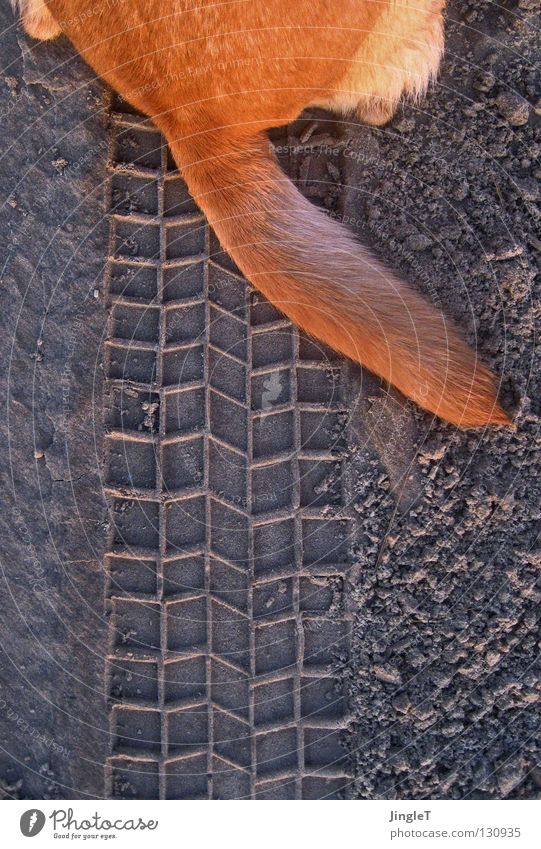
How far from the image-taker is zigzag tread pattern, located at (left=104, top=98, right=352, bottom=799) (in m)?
1.69

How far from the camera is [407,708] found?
5.36 feet

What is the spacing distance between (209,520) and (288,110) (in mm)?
1012

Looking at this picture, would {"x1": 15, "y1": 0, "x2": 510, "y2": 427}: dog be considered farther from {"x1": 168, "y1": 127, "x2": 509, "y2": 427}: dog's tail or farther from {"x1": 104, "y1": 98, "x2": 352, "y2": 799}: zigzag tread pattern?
{"x1": 104, "y1": 98, "x2": 352, "y2": 799}: zigzag tread pattern

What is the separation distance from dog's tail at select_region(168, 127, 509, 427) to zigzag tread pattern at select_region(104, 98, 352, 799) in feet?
0.58

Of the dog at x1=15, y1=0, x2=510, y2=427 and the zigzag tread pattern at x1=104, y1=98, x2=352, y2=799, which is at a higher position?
the dog at x1=15, y1=0, x2=510, y2=427

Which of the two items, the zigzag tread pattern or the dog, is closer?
the dog

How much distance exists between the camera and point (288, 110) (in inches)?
61.5

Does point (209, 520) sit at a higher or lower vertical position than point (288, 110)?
lower

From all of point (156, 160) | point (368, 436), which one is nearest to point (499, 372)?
point (368, 436)

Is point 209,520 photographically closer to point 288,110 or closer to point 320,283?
point 320,283

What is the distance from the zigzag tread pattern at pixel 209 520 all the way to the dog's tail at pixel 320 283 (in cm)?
18

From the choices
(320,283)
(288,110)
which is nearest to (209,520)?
(320,283)

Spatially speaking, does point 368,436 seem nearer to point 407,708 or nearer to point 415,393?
point 415,393

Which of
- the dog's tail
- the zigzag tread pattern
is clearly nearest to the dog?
the dog's tail
